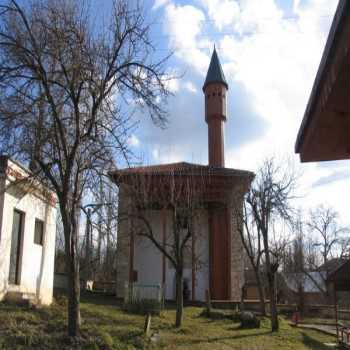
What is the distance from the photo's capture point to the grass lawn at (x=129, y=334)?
11.4 meters

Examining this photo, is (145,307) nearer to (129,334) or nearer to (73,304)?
(129,334)

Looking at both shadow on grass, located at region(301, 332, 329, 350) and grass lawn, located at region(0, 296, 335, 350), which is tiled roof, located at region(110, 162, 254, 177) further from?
shadow on grass, located at region(301, 332, 329, 350)

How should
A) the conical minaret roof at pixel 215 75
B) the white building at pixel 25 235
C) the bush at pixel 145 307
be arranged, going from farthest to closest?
the conical minaret roof at pixel 215 75
the bush at pixel 145 307
the white building at pixel 25 235

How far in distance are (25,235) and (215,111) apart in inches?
948

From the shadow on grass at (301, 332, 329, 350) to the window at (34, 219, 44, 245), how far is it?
1063 centimetres

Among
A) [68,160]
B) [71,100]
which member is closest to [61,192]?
[68,160]

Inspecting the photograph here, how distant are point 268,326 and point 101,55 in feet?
47.2

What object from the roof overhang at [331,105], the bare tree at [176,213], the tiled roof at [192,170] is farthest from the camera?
the tiled roof at [192,170]

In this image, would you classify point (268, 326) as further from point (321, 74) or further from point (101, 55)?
point (321, 74)

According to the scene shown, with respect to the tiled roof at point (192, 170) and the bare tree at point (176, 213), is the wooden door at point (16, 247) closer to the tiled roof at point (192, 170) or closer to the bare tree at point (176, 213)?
the bare tree at point (176, 213)

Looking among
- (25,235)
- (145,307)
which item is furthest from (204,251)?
(25,235)

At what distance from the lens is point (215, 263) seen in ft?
107

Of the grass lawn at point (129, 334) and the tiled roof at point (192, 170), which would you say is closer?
the grass lawn at point (129, 334)

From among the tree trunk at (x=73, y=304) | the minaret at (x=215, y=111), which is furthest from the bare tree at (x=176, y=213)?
the minaret at (x=215, y=111)
